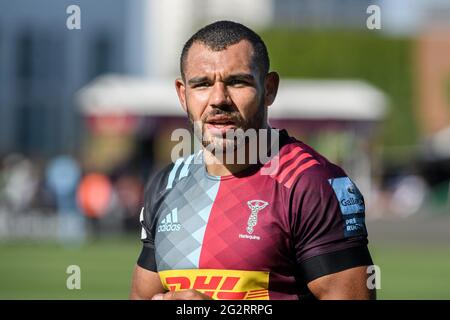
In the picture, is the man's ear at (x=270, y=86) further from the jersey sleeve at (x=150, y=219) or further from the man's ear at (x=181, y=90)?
the jersey sleeve at (x=150, y=219)

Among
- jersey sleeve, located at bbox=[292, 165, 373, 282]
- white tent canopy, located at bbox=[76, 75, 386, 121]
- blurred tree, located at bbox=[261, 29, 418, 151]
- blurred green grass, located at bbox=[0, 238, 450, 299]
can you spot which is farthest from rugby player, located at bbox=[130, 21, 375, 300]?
blurred tree, located at bbox=[261, 29, 418, 151]

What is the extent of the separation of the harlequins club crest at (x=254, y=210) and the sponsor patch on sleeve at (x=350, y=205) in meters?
0.28

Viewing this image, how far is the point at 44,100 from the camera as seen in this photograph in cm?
6569

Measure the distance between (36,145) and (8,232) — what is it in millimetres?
34944

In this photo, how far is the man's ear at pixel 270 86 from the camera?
464cm

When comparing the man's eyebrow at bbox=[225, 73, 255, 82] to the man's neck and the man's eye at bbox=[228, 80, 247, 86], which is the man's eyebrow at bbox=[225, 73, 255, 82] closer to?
the man's eye at bbox=[228, 80, 247, 86]

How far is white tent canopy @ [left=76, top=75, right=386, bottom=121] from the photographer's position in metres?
32.5

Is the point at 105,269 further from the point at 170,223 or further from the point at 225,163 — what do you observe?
the point at 225,163

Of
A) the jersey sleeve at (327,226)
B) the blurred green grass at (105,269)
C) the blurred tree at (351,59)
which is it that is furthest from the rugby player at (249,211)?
the blurred tree at (351,59)

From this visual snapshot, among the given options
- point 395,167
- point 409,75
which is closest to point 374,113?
point 395,167

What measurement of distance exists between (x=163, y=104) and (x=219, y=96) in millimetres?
27950

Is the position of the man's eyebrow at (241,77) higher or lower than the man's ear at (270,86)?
higher

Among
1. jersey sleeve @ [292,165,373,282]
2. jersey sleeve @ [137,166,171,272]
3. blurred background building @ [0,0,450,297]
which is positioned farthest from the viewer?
blurred background building @ [0,0,450,297]

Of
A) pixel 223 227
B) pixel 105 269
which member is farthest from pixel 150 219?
pixel 105 269
